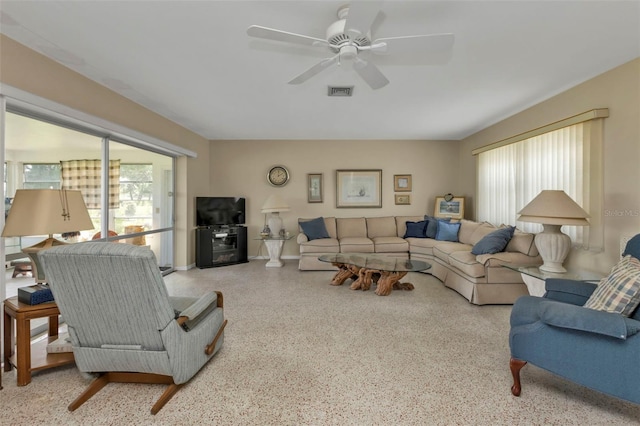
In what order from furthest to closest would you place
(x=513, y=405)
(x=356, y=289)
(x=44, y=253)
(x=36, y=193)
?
1. (x=356, y=289)
2. (x=36, y=193)
3. (x=513, y=405)
4. (x=44, y=253)

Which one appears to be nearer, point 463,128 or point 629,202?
point 629,202

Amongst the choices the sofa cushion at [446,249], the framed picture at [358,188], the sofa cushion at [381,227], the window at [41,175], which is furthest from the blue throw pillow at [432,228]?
the window at [41,175]

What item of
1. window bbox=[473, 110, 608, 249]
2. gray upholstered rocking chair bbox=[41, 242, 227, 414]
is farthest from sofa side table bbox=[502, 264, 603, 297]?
gray upholstered rocking chair bbox=[41, 242, 227, 414]

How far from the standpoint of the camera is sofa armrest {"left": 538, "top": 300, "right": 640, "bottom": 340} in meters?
1.42

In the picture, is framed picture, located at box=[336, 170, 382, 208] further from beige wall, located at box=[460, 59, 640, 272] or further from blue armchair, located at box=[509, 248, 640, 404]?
blue armchair, located at box=[509, 248, 640, 404]

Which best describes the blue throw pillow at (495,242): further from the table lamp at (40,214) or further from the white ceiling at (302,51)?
the table lamp at (40,214)

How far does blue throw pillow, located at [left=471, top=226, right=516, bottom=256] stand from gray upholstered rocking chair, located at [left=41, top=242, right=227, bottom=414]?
3.42 m

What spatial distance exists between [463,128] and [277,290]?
420 cm

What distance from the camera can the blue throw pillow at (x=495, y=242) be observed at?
3.61 metres

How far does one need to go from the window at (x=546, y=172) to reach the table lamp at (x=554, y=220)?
17.0 inches

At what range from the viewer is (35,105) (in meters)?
2.35

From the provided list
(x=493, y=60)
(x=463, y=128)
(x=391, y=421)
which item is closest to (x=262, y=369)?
(x=391, y=421)

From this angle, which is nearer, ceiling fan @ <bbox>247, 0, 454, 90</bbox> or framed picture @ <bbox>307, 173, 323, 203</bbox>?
ceiling fan @ <bbox>247, 0, 454, 90</bbox>

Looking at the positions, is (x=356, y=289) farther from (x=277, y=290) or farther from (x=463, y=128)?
(x=463, y=128)
